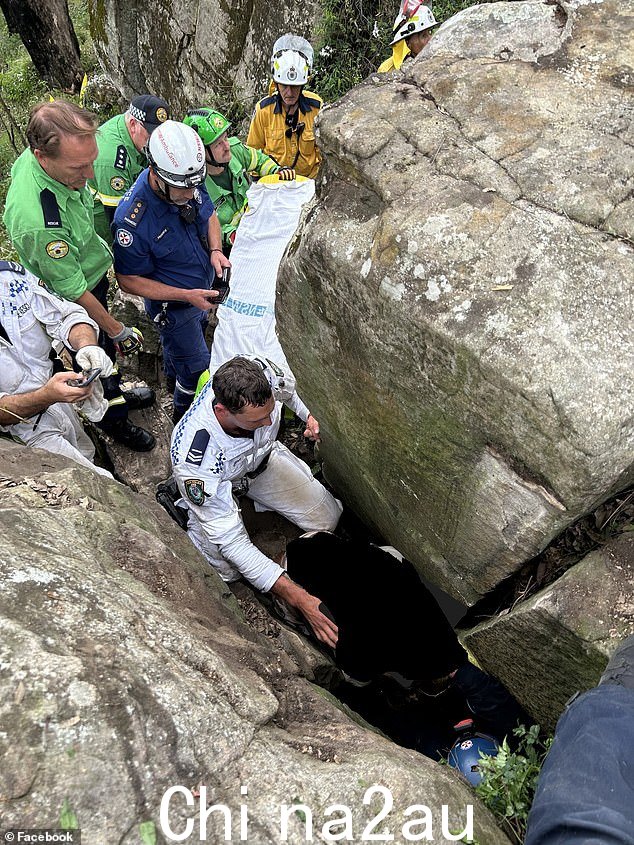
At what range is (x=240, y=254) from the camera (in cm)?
564

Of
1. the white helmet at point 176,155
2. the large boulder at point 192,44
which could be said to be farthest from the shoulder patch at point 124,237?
the large boulder at point 192,44

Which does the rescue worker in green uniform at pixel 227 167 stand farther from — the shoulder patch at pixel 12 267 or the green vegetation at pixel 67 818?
the green vegetation at pixel 67 818

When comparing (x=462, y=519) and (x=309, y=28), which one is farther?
(x=309, y=28)

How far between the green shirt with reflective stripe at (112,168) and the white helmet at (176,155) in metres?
0.90

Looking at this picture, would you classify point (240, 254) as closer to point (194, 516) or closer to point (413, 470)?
point (194, 516)

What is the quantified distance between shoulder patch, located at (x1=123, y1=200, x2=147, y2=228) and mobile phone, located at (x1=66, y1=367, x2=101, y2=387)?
147cm

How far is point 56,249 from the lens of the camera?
13.1 feet

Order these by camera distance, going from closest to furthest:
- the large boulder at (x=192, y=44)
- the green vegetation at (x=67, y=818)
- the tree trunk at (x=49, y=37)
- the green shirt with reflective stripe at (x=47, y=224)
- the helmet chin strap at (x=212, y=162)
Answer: the green vegetation at (x=67, y=818), the green shirt with reflective stripe at (x=47, y=224), the helmet chin strap at (x=212, y=162), the large boulder at (x=192, y=44), the tree trunk at (x=49, y=37)

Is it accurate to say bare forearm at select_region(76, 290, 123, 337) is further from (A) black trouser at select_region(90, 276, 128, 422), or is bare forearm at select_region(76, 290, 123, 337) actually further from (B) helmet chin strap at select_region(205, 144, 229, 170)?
(B) helmet chin strap at select_region(205, 144, 229, 170)

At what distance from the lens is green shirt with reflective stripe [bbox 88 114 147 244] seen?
517 centimetres

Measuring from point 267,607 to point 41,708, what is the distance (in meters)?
2.38

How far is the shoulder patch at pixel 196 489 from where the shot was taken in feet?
12.9

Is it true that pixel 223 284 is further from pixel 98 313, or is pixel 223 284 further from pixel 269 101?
pixel 269 101

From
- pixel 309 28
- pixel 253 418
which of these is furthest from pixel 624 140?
pixel 309 28
